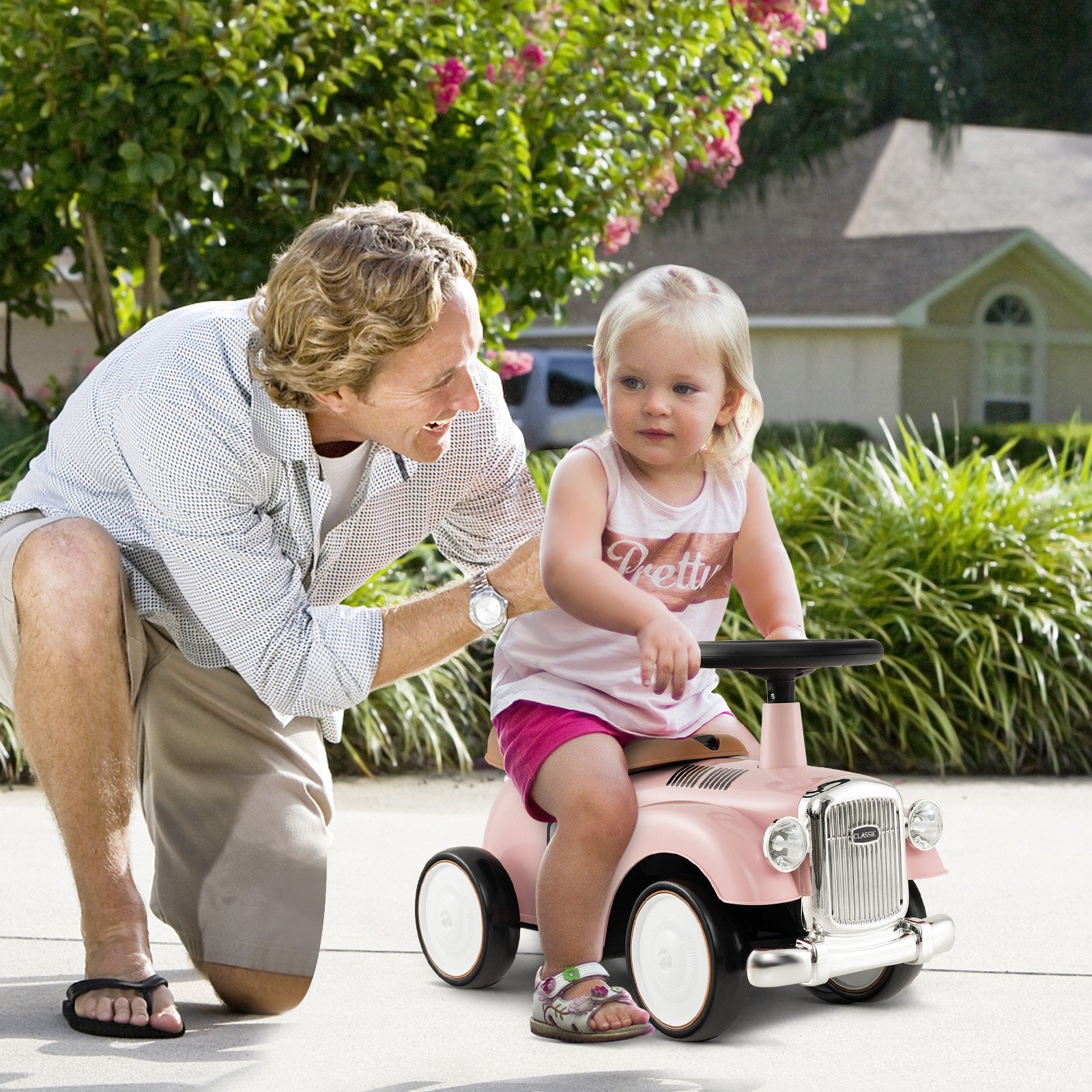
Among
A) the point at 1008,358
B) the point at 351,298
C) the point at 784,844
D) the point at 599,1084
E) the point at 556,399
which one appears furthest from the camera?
the point at 1008,358

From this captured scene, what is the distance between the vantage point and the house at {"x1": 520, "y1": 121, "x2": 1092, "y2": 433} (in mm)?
23031

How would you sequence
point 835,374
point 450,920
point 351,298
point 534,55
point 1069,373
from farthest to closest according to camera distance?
point 1069,373
point 835,374
point 534,55
point 450,920
point 351,298

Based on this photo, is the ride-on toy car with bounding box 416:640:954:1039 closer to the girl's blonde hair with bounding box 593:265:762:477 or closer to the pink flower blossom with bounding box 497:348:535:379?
the girl's blonde hair with bounding box 593:265:762:477

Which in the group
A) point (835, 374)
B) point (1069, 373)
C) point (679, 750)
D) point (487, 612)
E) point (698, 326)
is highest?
point (1069, 373)

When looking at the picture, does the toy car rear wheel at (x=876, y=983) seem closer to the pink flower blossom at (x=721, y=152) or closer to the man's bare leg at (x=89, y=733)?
the man's bare leg at (x=89, y=733)

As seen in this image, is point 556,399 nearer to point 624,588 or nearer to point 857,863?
point 624,588

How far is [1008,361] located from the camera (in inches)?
955

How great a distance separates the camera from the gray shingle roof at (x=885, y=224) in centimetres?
2314

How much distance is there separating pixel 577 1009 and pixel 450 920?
466 millimetres

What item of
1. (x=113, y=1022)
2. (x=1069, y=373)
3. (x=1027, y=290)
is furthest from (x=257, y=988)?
(x=1069, y=373)

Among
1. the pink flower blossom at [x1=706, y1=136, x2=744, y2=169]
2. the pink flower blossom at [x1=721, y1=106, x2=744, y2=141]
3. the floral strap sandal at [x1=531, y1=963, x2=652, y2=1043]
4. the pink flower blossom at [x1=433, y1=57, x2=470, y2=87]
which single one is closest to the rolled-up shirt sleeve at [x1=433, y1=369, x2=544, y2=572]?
the floral strap sandal at [x1=531, y1=963, x2=652, y2=1043]

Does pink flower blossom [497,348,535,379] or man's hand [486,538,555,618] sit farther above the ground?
pink flower blossom [497,348,535,379]

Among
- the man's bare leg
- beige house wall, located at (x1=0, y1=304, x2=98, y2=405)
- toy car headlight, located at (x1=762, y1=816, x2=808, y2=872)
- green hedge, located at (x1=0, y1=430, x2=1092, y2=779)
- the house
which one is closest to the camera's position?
toy car headlight, located at (x1=762, y1=816, x2=808, y2=872)

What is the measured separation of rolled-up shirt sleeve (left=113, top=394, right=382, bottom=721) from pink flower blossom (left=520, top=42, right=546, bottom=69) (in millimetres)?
3987
